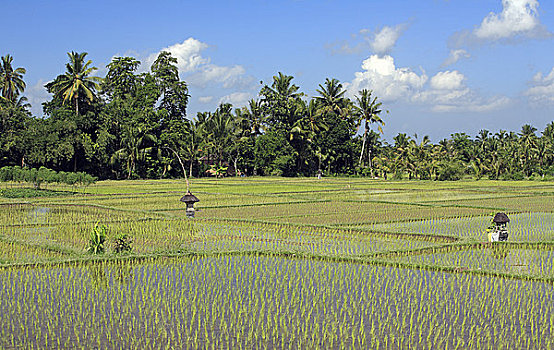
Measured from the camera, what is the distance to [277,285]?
6988mm

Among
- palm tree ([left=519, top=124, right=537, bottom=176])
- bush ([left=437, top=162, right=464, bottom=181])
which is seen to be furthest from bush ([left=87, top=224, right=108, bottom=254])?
palm tree ([left=519, top=124, right=537, bottom=176])

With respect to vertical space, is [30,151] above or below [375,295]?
above

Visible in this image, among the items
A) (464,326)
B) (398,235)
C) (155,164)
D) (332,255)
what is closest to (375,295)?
(464,326)

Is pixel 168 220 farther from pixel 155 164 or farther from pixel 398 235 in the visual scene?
pixel 155 164

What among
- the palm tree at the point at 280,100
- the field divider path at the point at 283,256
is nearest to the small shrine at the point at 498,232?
the field divider path at the point at 283,256

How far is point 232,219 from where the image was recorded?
13.4 meters

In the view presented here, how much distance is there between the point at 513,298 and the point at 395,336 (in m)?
1.90

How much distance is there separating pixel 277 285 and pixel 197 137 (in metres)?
31.8

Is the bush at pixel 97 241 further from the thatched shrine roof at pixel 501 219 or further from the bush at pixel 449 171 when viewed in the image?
the bush at pixel 449 171

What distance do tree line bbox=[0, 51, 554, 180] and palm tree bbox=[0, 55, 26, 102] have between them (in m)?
0.06

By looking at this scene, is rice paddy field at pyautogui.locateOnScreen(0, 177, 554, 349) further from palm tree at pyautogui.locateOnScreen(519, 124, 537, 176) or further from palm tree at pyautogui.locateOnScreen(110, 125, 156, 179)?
palm tree at pyautogui.locateOnScreen(519, 124, 537, 176)

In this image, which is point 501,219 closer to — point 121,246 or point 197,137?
point 121,246

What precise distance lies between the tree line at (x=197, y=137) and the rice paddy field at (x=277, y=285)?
60.7 feet

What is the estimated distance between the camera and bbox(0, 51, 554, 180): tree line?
3206 cm
